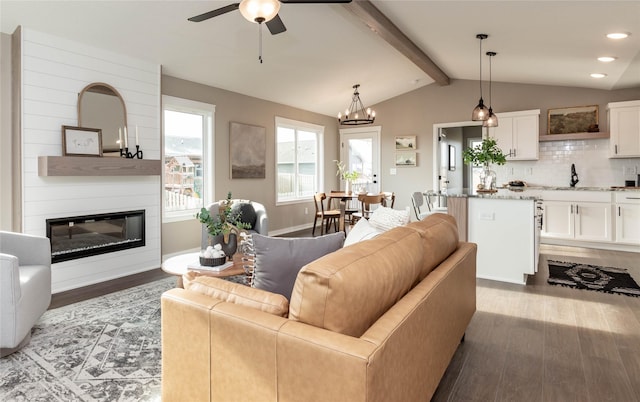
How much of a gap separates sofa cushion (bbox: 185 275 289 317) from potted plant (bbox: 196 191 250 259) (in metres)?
1.42

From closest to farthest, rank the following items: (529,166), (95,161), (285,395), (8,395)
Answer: (285,395), (8,395), (95,161), (529,166)

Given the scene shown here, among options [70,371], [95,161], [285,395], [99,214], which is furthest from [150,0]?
[285,395]

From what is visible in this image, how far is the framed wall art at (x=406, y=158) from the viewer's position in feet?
26.4

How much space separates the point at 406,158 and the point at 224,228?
5.80 m

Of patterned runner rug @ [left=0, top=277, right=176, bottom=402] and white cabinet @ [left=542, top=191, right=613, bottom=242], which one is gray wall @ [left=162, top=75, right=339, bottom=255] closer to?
patterned runner rug @ [left=0, top=277, right=176, bottom=402]

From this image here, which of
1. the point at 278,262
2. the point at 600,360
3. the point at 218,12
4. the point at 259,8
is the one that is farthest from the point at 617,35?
the point at 278,262

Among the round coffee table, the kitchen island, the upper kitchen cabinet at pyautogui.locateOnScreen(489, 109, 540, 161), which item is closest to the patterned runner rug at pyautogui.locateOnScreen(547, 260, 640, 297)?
the kitchen island

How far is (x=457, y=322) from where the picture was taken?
219 cm

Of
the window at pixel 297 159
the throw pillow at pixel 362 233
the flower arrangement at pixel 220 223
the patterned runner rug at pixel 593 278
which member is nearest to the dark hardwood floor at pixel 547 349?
the patterned runner rug at pixel 593 278

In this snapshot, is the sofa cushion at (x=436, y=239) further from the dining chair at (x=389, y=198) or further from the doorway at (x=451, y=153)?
the dining chair at (x=389, y=198)

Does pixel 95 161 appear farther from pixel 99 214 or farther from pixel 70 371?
pixel 70 371

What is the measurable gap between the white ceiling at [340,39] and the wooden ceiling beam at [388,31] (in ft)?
0.28

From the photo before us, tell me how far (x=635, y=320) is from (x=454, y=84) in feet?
18.4

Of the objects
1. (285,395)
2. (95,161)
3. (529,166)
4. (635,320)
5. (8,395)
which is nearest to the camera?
(285,395)
